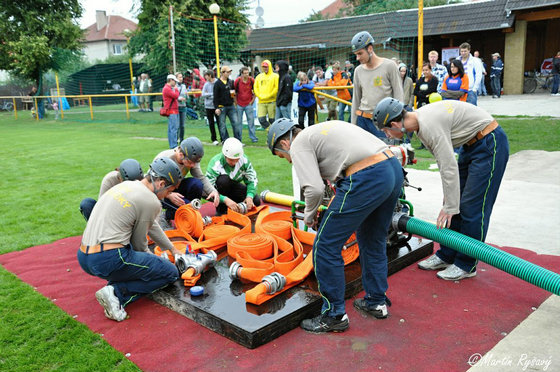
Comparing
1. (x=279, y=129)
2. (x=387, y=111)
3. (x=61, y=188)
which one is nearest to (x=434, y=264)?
(x=387, y=111)

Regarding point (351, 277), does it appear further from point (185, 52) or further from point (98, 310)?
point (185, 52)

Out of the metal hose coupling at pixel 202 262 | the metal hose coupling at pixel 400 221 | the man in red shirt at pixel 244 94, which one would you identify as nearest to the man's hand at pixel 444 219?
the metal hose coupling at pixel 400 221

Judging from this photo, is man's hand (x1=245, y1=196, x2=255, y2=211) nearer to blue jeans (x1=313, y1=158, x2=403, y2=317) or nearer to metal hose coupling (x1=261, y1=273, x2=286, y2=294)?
metal hose coupling (x1=261, y1=273, x2=286, y2=294)

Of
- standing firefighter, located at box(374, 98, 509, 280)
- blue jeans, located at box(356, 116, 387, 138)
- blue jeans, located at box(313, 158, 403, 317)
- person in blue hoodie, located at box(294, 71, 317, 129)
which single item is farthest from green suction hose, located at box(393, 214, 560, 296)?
person in blue hoodie, located at box(294, 71, 317, 129)

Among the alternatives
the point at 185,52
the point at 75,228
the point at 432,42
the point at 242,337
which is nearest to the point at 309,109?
the point at 75,228

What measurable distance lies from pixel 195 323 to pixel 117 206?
1.15 m

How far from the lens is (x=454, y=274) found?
14.4ft

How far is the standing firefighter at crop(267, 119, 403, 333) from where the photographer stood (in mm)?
3301

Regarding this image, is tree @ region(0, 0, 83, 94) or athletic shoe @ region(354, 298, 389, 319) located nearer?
athletic shoe @ region(354, 298, 389, 319)

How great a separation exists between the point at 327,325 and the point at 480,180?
1.91 meters

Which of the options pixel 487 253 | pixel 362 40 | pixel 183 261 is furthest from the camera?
pixel 362 40

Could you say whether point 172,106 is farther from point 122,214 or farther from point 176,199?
point 122,214

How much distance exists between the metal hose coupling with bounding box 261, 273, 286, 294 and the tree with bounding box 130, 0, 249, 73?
2038cm

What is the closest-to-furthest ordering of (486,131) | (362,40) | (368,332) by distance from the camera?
1. (368,332)
2. (486,131)
3. (362,40)
